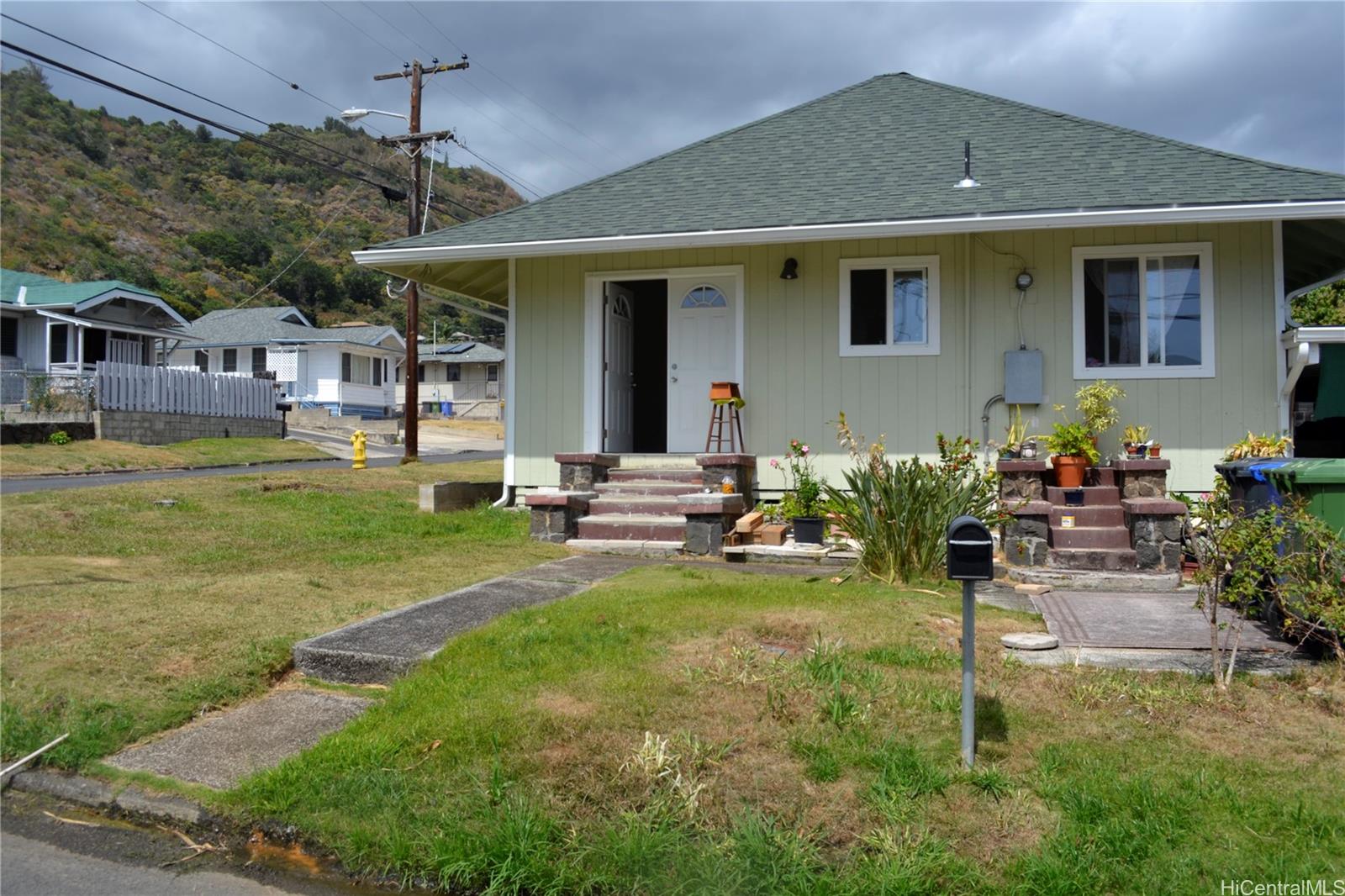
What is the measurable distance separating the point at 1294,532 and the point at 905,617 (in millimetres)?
2128

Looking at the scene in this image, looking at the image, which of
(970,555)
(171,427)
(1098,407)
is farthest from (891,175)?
(171,427)

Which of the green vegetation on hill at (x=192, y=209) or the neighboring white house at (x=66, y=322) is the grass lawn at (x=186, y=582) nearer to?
the neighboring white house at (x=66, y=322)

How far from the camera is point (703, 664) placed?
482 centimetres

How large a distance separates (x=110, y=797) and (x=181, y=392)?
25.5 metres

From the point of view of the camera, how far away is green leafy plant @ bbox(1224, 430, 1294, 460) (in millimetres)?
8961

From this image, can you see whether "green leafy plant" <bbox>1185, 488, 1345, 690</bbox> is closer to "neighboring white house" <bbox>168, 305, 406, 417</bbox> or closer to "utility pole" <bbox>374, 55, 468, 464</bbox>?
"utility pole" <bbox>374, 55, 468, 464</bbox>

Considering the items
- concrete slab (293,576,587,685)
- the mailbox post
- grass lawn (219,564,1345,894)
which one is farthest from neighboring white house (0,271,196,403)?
the mailbox post

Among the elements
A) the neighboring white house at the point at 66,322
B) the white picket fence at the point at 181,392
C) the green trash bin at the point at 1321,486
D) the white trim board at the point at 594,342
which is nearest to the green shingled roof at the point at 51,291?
the neighboring white house at the point at 66,322

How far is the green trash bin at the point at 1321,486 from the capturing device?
17.6 feet

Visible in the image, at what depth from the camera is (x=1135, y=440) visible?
9391 millimetres

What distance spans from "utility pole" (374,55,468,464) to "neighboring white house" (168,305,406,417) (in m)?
23.0

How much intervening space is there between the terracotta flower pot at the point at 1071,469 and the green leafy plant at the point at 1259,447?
4.56 ft

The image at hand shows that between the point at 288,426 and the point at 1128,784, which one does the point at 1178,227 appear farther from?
the point at 288,426

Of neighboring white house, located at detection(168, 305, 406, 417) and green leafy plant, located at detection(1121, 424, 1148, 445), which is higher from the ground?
neighboring white house, located at detection(168, 305, 406, 417)
